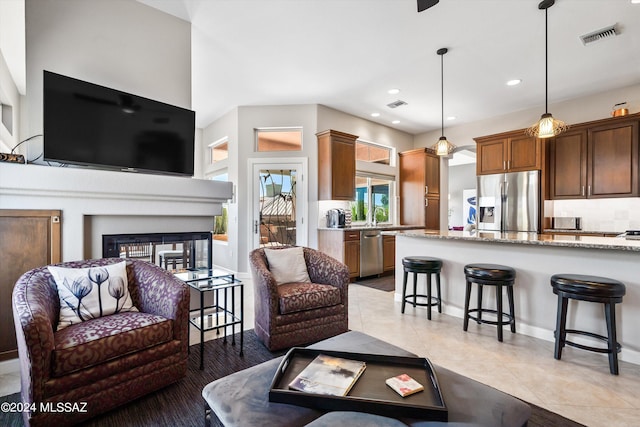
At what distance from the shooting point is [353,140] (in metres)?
5.46

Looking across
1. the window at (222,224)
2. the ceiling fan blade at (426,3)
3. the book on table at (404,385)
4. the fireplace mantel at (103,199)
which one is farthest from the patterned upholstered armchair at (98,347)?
the window at (222,224)

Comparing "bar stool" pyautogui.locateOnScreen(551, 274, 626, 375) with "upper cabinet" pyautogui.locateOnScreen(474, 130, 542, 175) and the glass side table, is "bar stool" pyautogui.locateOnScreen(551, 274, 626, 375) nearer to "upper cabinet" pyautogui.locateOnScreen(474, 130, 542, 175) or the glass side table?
the glass side table

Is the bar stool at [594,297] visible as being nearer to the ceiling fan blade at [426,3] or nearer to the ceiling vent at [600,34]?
the ceiling fan blade at [426,3]

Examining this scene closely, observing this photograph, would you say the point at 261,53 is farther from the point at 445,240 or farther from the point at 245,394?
the point at 245,394

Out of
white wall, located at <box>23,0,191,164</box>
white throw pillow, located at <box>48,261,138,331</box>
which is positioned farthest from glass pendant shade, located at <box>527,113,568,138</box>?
white throw pillow, located at <box>48,261,138,331</box>

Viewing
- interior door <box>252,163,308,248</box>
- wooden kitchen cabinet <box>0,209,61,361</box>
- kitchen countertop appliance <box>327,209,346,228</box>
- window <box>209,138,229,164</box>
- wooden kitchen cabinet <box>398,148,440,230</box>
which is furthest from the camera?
wooden kitchen cabinet <box>398,148,440,230</box>

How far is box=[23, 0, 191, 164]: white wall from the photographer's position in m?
2.49

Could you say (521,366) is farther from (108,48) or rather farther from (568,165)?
(108,48)

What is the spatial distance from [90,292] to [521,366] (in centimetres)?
314

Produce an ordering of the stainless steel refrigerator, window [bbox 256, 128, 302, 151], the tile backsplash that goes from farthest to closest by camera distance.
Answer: window [bbox 256, 128, 302, 151]
the stainless steel refrigerator
the tile backsplash

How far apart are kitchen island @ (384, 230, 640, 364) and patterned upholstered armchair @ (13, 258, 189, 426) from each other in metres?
2.75

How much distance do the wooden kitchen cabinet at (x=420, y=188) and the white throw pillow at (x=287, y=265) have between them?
419 centimetres

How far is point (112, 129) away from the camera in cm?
265

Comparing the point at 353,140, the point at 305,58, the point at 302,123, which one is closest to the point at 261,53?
the point at 305,58
